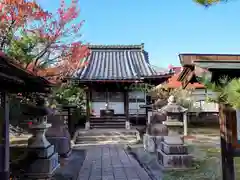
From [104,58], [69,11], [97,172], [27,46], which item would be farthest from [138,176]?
[104,58]

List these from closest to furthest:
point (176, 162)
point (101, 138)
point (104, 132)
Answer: point (176, 162), point (101, 138), point (104, 132)

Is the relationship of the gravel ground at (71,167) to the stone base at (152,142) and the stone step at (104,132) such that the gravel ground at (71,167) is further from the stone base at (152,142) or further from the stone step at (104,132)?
the stone step at (104,132)

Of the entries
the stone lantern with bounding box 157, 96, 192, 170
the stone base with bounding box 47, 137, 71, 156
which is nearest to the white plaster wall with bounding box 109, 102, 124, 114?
the stone base with bounding box 47, 137, 71, 156

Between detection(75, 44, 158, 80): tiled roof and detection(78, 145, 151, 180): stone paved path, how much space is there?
6459mm

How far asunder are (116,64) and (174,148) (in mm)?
11947

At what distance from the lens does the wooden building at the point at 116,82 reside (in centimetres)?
1488

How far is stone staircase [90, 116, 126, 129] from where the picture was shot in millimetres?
14984

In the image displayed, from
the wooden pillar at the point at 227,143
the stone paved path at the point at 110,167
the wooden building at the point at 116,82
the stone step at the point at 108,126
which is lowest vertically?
the stone paved path at the point at 110,167

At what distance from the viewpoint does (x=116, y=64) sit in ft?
59.4

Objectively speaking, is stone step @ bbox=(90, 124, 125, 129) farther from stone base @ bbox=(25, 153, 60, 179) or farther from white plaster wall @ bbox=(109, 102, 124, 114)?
stone base @ bbox=(25, 153, 60, 179)

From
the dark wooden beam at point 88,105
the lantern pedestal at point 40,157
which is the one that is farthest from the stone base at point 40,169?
the dark wooden beam at point 88,105

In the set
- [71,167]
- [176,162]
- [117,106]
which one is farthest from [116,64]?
[176,162]

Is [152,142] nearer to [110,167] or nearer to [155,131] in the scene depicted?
[155,131]

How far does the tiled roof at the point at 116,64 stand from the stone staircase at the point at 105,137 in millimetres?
3265
